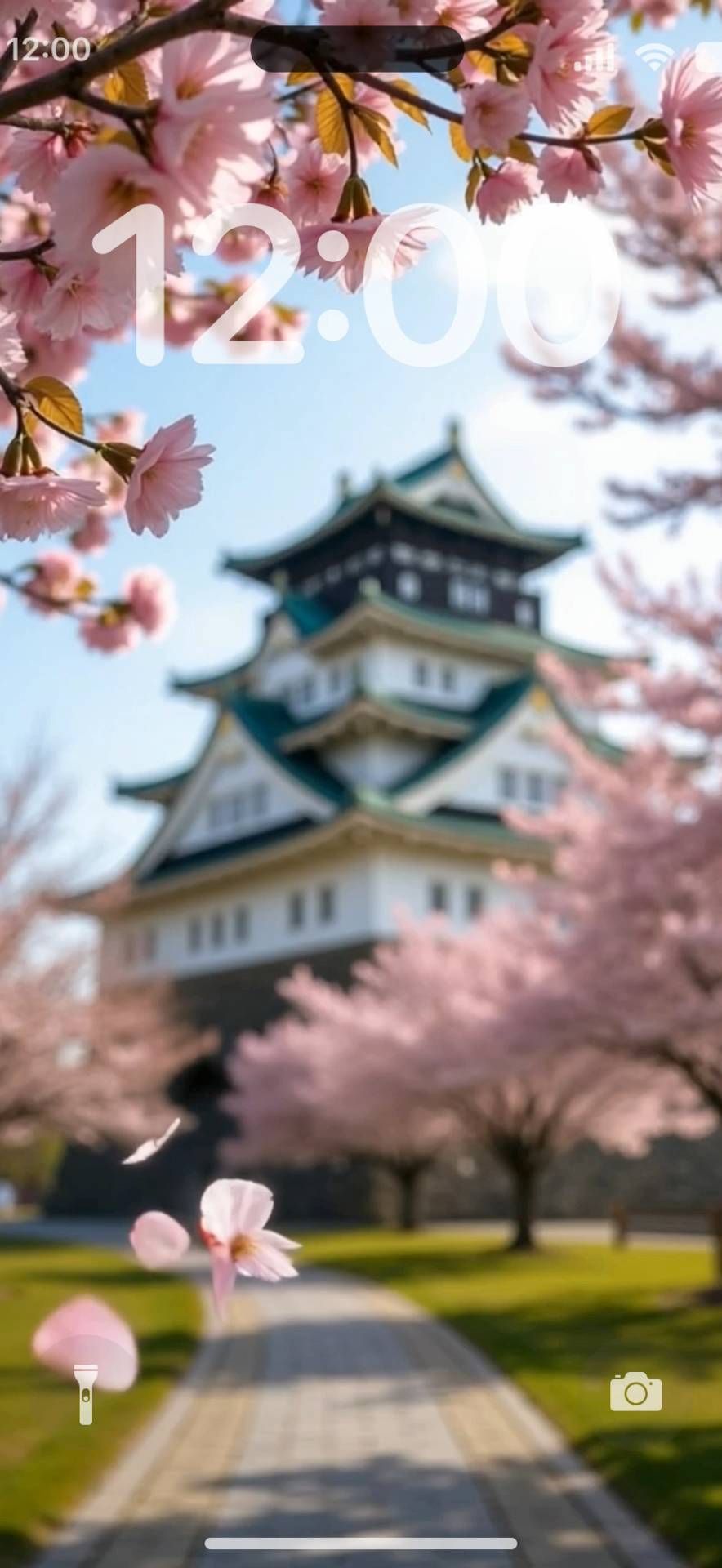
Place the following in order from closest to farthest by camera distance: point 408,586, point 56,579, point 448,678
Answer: point 56,579 < point 408,586 < point 448,678

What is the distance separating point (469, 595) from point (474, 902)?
539 cm

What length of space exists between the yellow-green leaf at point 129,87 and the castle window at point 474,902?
21.4 metres

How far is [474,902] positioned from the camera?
22.5 metres

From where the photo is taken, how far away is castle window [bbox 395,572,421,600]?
73.4 feet

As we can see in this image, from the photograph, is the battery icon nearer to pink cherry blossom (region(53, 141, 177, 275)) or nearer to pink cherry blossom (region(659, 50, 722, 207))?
pink cherry blossom (region(659, 50, 722, 207))

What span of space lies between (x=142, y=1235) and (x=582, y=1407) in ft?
16.7

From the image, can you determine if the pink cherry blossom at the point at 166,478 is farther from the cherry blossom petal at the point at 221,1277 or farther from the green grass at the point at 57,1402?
the green grass at the point at 57,1402

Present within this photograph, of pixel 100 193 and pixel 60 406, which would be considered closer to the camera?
pixel 100 193

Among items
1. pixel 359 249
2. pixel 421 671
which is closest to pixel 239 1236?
pixel 359 249

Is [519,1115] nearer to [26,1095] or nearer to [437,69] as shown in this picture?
[26,1095]

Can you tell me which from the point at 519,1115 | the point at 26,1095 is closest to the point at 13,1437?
the point at 26,1095

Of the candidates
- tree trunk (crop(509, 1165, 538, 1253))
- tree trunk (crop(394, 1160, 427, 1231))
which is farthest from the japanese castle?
tree trunk (crop(509, 1165, 538, 1253))

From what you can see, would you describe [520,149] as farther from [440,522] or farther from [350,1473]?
[440,522]

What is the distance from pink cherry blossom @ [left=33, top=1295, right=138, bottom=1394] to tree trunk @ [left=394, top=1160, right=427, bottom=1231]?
19.2m
